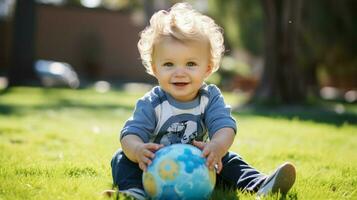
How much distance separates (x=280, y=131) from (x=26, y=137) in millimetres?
3428

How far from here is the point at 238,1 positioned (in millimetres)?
21469

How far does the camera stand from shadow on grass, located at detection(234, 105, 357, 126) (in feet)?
31.9

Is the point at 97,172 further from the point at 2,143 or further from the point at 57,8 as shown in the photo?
the point at 57,8

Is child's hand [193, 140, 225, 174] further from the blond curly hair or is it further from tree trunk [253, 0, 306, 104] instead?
tree trunk [253, 0, 306, 104]

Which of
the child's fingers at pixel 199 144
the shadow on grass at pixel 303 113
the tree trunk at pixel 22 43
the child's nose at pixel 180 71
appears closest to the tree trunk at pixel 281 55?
the shadow on grass at pixel 303 113

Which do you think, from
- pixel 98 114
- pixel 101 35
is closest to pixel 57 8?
pixel 101 35

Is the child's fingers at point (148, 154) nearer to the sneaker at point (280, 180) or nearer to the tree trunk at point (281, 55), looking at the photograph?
the sneaker at point (280, 180)

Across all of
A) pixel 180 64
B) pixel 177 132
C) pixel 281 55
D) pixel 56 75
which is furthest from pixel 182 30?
pixel 56 75

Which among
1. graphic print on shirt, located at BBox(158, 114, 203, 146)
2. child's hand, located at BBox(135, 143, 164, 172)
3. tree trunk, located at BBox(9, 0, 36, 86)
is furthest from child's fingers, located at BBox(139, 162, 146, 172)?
tree trunk, located at BBox(9, 0, 36, 86)

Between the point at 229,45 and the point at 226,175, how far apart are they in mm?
36848

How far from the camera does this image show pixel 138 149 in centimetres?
322

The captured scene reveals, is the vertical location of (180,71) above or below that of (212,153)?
above

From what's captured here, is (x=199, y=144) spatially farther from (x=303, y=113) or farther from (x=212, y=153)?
(x=303, y=113)

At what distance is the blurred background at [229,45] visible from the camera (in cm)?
1187
